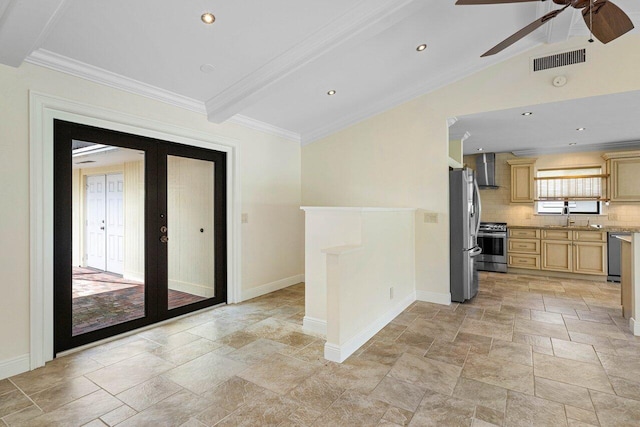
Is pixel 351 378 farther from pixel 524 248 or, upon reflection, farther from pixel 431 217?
pixel 524 248

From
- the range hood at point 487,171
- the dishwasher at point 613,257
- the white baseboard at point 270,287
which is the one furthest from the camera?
the range hood at point 487,171

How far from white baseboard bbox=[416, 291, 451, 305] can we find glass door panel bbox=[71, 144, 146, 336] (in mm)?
3424

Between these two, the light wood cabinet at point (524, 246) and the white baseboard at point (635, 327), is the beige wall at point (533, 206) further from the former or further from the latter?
the white baseboard at point (635, 327)

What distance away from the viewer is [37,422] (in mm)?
1938

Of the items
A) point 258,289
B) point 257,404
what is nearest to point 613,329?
point 257,404

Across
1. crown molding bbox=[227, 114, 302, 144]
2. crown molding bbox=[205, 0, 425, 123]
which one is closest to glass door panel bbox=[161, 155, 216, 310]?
crown molding bbox=[227, 114, 302, 144]

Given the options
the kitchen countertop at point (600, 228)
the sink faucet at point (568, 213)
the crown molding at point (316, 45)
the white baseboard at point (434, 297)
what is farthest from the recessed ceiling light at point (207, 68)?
the sink faucet at point (568, 213)

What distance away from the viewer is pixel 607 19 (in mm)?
2131

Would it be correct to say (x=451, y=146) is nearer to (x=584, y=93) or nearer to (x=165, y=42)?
(x=584, y=93)

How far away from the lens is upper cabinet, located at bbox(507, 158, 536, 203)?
21.1 ft

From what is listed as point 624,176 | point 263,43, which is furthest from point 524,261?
point 263,43

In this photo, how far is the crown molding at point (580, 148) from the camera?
5662 millimetres

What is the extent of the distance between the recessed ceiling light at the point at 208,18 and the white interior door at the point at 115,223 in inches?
69.0

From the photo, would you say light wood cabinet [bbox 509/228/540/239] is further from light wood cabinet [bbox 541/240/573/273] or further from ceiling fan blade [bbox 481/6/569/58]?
ceiling fan blade [bbox 481/6/569/58]
